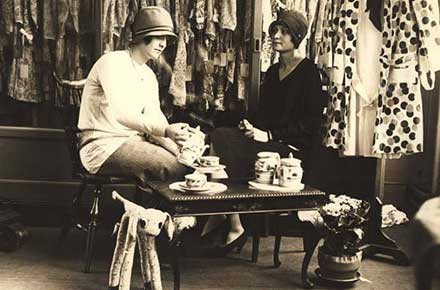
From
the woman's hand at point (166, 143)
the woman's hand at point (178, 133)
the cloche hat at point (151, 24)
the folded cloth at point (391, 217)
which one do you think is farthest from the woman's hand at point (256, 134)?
the folded cloth at point (391, 217)

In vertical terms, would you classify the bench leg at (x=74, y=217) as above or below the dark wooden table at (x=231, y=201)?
below

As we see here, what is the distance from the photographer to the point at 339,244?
3254 mm

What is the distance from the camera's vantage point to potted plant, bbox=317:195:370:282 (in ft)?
10.6

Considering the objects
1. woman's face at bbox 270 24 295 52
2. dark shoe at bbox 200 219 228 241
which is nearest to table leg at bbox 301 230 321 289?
dark shoe at bbox 200 219 228 241

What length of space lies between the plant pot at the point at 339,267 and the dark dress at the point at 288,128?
2.22ft

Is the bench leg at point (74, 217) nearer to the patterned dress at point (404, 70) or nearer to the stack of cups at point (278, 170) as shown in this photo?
the stack of cups at point (278, 170)

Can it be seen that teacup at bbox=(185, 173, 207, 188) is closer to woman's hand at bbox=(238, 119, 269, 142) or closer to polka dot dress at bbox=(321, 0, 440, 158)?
woman's hand at bbox=(238, 119, 269, 142)

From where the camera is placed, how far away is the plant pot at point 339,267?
3.24 metres

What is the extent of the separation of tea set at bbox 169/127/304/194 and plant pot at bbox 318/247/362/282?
415mm

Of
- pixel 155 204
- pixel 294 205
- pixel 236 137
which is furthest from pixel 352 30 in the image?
pixel 155 204

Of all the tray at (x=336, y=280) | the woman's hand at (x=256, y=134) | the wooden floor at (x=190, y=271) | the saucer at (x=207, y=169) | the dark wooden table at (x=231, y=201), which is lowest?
the wooden floor at (x=190, y=271)

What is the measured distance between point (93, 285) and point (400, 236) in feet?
6.64

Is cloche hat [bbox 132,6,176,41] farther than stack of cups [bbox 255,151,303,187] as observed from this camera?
Yes

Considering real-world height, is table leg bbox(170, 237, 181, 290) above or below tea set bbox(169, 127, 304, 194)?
below
